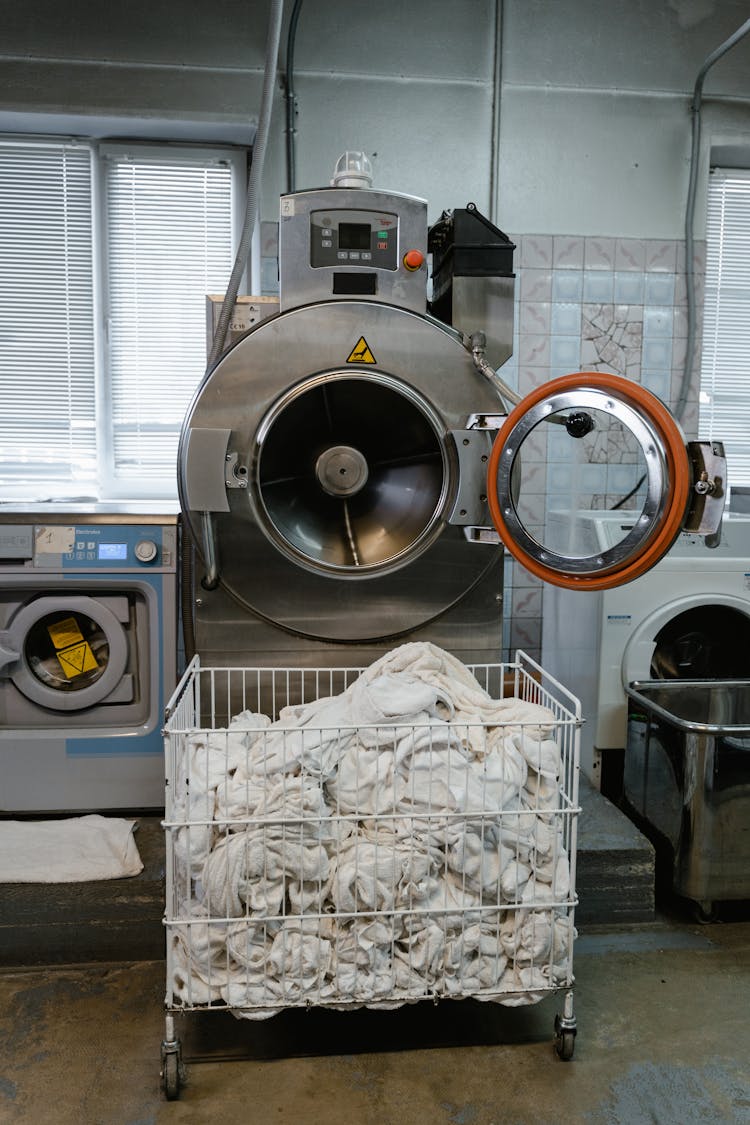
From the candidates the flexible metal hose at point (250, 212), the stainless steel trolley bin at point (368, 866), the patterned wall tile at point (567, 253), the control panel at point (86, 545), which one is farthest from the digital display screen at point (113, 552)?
the patterned wall tile at point (567, 253)

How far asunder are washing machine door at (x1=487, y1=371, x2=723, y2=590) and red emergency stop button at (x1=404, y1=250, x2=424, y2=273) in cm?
62

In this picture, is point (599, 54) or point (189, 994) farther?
point (599, 54)

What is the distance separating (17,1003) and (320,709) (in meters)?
0.90

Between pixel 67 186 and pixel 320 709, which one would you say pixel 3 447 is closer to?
pixel 67 186

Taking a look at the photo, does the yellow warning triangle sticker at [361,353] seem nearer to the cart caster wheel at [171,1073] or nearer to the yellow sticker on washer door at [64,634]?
the yellow sticker on washer door at [64,634]

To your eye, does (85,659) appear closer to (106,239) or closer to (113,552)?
(113,552)

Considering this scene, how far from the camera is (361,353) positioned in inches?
83.2

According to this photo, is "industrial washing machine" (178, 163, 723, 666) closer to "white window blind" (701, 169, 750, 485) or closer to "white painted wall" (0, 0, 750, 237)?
"white painted wall" (0, 0, 750, 237)

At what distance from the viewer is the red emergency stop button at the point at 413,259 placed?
7.22ft

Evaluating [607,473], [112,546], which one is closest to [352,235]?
[607,473]

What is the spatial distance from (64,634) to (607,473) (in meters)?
1.53

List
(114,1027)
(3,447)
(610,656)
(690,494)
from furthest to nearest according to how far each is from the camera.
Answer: (3,447)
(610,656)
(114,1027)
(690,494)

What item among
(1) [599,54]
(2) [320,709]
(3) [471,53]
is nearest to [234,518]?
(2) [320,709]

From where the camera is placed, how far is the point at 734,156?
11.0 feet
